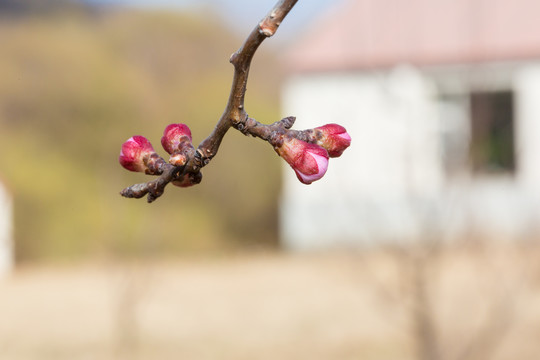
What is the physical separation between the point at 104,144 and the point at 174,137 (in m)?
10.6

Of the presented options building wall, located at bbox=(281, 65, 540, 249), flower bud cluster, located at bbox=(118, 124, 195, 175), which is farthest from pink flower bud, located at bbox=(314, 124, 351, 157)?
building wall, located at bbox=(281, 65, 540, 249)

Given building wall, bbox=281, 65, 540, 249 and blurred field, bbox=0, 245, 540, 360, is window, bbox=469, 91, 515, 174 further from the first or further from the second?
blurred field, bbox=0, 245, 540, 360

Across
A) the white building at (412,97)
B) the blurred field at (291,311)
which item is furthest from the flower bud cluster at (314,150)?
the white building at (412,97)

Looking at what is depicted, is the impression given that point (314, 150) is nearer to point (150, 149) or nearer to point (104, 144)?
point (150, 149)

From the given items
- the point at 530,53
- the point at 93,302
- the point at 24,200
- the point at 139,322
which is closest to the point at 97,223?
the point at 24,200

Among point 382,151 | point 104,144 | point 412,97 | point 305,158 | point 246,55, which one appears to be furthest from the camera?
point 104,144

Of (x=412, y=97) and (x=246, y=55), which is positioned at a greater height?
(x=412, y=97)

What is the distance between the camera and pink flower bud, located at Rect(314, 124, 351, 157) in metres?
0.80

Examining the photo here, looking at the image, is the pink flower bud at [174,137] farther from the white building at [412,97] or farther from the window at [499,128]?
the window at [499,128]

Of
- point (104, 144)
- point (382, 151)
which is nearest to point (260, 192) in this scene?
point (104, 144)

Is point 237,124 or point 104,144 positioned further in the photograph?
point 104,144

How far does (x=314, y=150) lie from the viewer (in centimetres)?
77

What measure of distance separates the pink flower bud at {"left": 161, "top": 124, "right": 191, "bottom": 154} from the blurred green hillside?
8.86 meters

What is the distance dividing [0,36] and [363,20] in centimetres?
541
